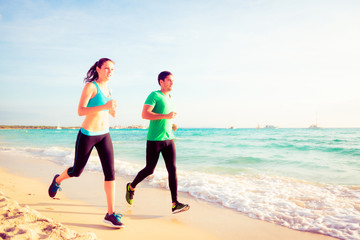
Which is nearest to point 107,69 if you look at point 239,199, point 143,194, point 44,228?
point 44,228

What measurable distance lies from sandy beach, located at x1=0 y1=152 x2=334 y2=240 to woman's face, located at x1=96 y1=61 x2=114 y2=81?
1.69m

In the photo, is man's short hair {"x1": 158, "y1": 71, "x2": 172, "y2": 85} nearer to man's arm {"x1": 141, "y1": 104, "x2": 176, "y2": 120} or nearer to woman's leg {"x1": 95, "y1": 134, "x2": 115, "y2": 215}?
man's arm {"x1": 141, "y1": 104, "x2": 176, "y2": 120}

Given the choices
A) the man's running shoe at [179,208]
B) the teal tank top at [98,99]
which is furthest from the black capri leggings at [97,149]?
the man's running shoe at [179,208]

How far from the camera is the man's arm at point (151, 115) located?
11.4ft

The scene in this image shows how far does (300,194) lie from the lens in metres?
4.97

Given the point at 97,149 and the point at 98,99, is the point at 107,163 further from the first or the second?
the point at 98,99

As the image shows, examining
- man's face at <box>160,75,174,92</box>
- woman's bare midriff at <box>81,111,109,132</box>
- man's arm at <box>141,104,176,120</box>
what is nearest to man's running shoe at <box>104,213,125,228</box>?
woman's bare midriff at <box>81,111,109,132</box>

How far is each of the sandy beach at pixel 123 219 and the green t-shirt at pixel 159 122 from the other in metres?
1.12

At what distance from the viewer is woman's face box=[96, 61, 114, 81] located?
3.15 meters

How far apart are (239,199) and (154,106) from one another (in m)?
2.23

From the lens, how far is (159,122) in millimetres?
3576

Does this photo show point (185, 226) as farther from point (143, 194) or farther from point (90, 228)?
point (143, 194)

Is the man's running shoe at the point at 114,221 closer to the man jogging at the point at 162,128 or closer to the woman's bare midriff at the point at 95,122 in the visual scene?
the man jogging at the point at 162,128

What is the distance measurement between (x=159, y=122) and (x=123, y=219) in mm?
1376
